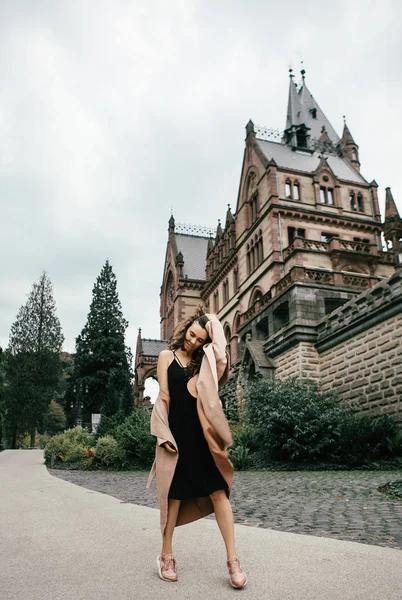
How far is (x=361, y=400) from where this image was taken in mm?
15969

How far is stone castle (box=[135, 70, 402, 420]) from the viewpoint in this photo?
15.9 meters

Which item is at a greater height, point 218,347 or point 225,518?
point 218,347

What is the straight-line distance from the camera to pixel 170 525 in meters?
3.34

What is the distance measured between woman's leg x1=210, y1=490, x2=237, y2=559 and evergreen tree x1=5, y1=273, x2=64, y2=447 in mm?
41084

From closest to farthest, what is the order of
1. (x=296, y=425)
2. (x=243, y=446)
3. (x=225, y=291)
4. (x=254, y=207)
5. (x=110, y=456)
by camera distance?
1. (x=296, y=425)
2. (x=110, y=456)
3. (x=243, y=446)
4. (x=254, y=207)
5. (x=225, y=291)

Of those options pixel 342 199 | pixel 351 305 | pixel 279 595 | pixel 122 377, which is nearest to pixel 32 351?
pixel 122 377

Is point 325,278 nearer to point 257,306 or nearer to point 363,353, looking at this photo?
point 363,353

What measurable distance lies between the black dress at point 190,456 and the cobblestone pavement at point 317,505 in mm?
1826

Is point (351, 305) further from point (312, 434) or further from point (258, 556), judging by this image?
point (258, 556)

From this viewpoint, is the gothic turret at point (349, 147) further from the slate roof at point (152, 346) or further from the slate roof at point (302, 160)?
the slate roof at point (152, 346)

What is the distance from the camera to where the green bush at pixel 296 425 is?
1367cm

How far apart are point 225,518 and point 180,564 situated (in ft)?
1.83

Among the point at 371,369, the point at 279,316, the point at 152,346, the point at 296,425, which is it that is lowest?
the point at 296,425

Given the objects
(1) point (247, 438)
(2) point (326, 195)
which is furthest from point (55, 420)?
(1) point (247, 438)
